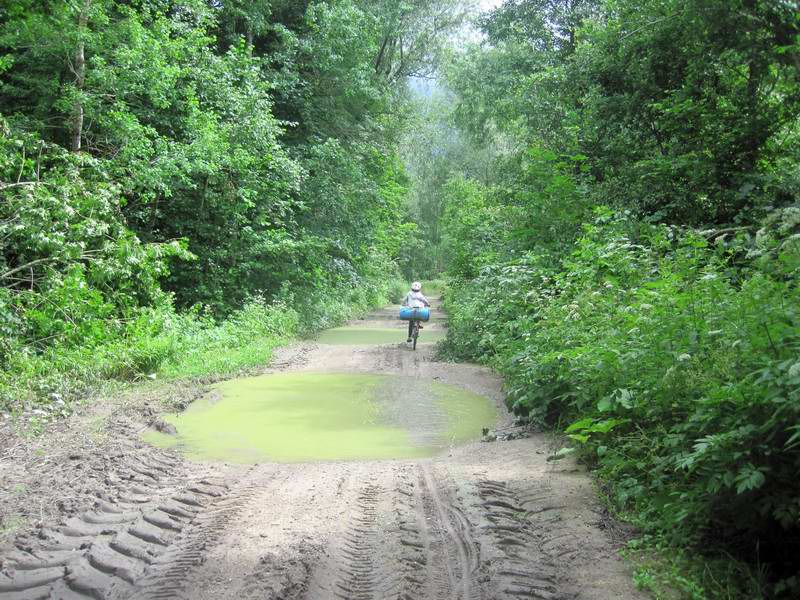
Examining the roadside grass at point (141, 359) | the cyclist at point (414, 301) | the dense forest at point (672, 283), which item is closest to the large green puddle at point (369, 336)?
the roadside grass at point (141, 359)

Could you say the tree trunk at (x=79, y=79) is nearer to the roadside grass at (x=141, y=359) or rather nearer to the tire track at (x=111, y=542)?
the roadside grass at (x=141, y=359)

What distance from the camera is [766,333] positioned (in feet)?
13.4

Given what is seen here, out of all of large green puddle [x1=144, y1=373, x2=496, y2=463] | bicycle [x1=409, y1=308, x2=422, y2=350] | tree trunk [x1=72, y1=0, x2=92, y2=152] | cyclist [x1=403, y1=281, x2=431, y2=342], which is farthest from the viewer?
cyclist [x1=403, y1=281, x2=431, y2=342]

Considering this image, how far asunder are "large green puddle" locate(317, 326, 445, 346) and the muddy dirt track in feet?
40.4

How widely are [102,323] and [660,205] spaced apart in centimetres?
1015

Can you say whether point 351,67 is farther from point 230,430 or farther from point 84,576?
point 84,576

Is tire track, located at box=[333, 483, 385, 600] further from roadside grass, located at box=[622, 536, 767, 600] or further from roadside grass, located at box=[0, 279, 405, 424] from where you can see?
roadside grass, located at box=[0, 279, 405, 424]

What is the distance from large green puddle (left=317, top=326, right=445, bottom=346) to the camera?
19.7 m

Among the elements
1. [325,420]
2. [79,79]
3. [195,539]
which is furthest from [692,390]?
[79,79]

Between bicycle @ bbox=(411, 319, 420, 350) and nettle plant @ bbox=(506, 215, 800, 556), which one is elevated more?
nettle plant @ bbox=(506, 215, 800, 556)

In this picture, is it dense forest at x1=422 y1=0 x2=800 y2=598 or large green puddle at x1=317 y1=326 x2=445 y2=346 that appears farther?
large green puddle at x1=317 y1=326 x2=445 y2=346

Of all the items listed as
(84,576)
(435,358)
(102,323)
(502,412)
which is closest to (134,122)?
(102,323)

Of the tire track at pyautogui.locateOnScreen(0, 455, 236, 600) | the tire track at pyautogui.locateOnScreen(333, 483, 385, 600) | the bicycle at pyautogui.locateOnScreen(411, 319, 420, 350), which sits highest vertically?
the bicycle at pyautogui.locateOnScreen(411, 319, 420, 350)

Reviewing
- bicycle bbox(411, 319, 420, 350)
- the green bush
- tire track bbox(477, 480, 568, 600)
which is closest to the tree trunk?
bicycle bbox(411, 319, 420, 350)
